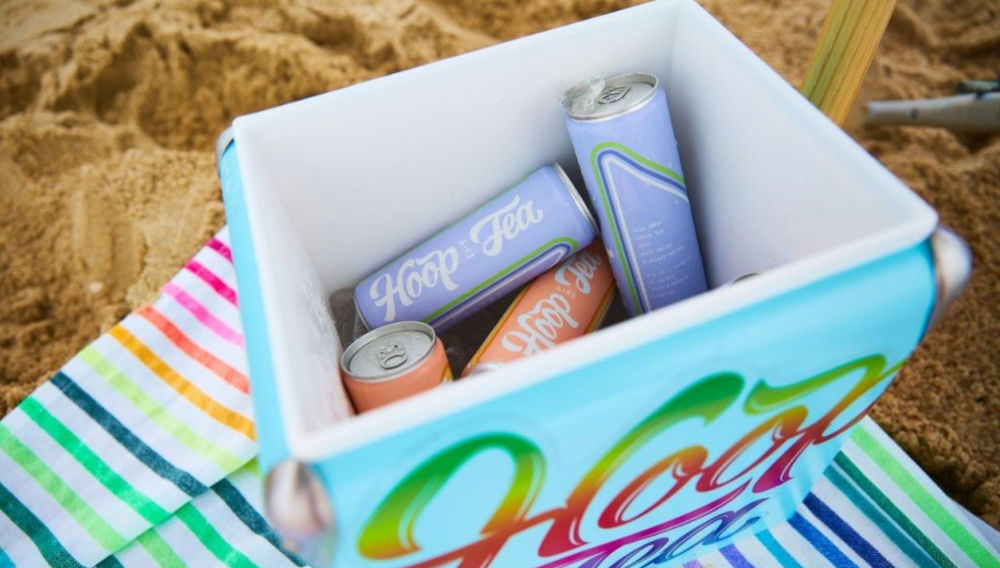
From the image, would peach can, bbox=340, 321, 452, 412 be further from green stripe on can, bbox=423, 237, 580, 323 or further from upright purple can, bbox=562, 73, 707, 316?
upright purple can, bbox=562, 73, 707, 316

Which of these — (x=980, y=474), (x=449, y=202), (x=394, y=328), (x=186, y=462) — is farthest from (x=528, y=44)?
(x=980, y=474)

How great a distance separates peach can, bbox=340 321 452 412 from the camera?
1.76ft

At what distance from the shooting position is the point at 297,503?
1.14 feet

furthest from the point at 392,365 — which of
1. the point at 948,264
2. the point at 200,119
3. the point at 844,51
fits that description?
the point at 200,119

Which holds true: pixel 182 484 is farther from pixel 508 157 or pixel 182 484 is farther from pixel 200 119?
pixel 200 119

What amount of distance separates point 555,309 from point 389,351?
0.58 feet

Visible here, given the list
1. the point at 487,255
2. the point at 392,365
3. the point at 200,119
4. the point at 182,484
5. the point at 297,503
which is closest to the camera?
the point at 297,503

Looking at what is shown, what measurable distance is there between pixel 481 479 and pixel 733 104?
1.32 feet

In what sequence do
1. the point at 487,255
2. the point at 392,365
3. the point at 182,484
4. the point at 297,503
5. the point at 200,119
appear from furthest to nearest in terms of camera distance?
the point at 200,119 → the point at 182,484 → the point at 487,255 → the point at 392,365 → the point at 297,503

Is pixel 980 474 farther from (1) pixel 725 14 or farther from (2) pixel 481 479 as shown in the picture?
(1) pixel 725 14

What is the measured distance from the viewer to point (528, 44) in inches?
24.6

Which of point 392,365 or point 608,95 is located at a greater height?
point 608,95

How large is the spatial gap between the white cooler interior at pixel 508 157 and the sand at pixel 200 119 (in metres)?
0.50

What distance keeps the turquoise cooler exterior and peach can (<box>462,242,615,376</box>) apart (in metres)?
0.16
